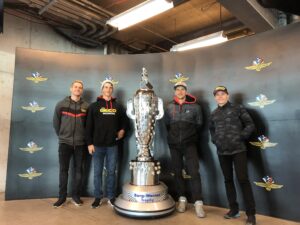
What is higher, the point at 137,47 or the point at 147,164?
the point at 137,47

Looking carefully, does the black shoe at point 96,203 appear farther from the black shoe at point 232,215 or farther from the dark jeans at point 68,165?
the black shoe at point 232,215

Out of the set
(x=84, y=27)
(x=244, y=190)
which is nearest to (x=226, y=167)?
(x=244, y=190)

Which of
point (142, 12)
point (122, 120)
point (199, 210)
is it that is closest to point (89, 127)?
point (122, 120)

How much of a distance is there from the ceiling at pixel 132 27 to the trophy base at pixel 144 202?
246 cm

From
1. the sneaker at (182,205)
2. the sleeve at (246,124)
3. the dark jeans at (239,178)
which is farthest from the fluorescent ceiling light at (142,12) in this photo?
the sneaker at (182,205)

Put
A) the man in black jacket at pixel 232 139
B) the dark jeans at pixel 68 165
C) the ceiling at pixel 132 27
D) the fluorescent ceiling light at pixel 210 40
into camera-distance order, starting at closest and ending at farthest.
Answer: the man in black jacket at pixel 232 139 < the dark jeans at pixel 68 165 < the ceiling at pixel 132 27 < the fluorescent ceiling light at pixel 210 40

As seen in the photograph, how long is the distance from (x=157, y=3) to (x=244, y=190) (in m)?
2.46

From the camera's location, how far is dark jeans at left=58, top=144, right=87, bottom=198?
3188 mm

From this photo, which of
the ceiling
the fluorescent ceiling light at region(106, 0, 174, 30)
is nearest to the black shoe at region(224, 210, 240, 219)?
the ceiling

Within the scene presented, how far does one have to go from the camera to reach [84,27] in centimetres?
460

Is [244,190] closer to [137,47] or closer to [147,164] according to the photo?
[147,164]

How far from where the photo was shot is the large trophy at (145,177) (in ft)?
9.03

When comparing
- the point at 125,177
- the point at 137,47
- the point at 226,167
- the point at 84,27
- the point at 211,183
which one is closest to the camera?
the point at 226,167

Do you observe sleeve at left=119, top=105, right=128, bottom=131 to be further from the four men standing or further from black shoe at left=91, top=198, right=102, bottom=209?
black shoe at left=91, top=198, right=102, bottom=209
